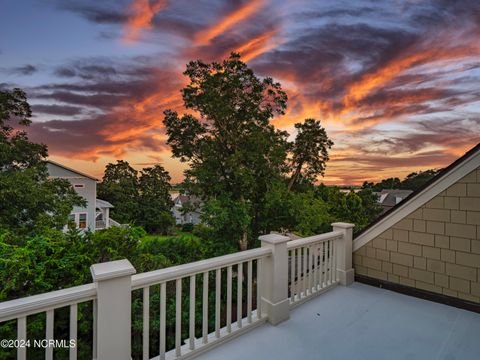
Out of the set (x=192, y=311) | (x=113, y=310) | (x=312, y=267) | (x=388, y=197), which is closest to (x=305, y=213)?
(x=312, y=267)

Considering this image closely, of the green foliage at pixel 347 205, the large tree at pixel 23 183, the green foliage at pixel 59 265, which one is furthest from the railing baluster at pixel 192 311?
the green foliage at pixel 347 205

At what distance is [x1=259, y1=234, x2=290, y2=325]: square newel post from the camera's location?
264 centimetres

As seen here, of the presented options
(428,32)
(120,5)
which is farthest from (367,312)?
(120,5)

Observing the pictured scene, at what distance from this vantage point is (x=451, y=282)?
3.13 meters

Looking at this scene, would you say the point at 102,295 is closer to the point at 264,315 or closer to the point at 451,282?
the point at 264,315

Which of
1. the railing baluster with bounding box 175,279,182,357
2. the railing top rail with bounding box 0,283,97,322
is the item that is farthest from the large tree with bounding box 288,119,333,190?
the railing top rail with bounding box 0,283,97,322

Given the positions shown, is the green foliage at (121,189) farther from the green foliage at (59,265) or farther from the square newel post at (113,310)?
the square newel post at (113,310)

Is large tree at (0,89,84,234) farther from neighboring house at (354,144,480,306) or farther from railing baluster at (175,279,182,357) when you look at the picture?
neighboring house at (354,144,480,306)

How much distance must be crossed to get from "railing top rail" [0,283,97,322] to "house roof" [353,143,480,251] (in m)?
3.62

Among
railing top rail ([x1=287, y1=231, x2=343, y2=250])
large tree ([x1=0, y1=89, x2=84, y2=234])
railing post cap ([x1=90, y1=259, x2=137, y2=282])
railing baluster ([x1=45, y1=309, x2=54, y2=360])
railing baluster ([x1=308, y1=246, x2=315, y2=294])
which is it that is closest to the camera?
railing baluster ([x1=45, y1=309, x2=54, y2=360])

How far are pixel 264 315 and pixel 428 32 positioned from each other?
5657 mm

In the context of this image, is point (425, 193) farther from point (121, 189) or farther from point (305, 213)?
point (121, 189)

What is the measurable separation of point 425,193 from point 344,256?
136 centimetres

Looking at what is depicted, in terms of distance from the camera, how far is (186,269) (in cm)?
201
